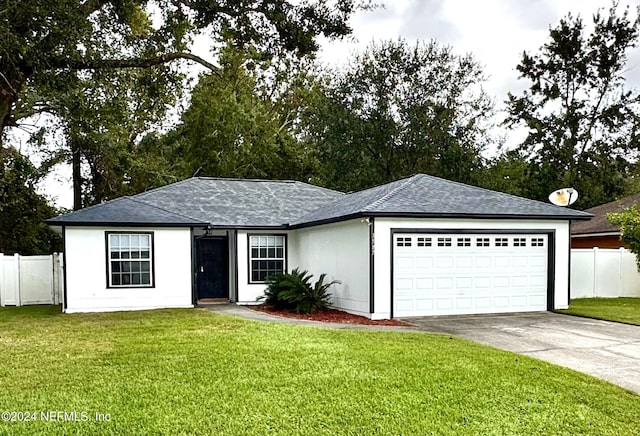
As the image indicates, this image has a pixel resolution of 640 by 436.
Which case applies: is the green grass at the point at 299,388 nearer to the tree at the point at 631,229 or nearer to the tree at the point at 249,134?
the tree at the point at 631,229

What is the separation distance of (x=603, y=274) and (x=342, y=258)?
9.17 meters

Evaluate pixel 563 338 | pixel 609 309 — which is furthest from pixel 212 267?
pixel 609 309

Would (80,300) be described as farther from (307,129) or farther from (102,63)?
(307,129)

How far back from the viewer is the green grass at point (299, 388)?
5113 mm

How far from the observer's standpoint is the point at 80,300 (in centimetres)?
1359

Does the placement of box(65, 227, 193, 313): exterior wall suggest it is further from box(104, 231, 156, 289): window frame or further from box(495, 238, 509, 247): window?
box(495, 238, 509, 247): window

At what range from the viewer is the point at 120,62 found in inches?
427

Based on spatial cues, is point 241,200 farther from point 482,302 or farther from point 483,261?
point 482,302

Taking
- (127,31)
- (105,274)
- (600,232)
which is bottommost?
(105,274)

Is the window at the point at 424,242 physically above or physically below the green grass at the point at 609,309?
above

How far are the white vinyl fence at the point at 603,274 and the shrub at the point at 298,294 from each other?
8254 millimetres

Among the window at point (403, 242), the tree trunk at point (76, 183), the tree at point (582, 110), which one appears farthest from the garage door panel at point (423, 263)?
the tree at point (582, 110)

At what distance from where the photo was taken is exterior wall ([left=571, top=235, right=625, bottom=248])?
1940cm

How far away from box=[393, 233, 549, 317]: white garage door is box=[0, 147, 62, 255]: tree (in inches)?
595
